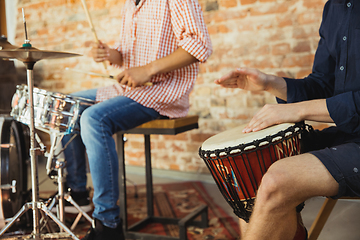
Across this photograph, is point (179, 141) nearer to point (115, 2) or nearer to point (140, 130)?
point (140, 130)

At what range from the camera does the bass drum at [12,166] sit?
5.78 ft

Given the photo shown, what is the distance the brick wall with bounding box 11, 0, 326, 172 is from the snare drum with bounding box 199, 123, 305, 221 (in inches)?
55.1

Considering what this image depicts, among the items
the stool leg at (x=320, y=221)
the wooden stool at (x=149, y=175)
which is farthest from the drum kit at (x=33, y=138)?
the stool leg at (x=320, y=221)

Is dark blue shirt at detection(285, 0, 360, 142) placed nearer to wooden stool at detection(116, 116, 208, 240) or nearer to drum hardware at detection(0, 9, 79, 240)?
wooden stool at detection(116, 116, 208, 240)

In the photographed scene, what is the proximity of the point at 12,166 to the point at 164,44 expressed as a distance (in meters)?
1.05

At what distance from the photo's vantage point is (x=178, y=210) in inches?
84.0

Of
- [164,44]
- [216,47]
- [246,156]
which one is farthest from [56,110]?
[216,47]

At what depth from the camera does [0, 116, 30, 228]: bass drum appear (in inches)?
69.4

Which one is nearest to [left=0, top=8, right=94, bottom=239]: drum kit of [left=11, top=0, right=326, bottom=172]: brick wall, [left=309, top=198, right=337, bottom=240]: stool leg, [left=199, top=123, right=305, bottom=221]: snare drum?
[left=199, top=123, right=305, bottom=221]: snare drum

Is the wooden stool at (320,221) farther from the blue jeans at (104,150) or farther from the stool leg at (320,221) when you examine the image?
the blue jeans at (104,150)

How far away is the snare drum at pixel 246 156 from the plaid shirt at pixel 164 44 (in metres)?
0.65

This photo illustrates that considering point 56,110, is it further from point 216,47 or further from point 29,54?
point 216,47

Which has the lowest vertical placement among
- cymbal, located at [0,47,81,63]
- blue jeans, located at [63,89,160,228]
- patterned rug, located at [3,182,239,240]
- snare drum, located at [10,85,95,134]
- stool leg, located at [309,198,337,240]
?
patterned rug, located at [3,182,239,240]

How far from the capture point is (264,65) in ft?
7.94
